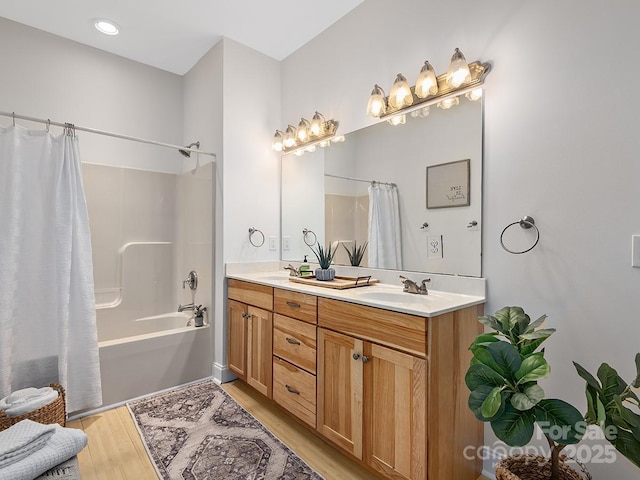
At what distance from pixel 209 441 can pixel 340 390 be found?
2.78 ft

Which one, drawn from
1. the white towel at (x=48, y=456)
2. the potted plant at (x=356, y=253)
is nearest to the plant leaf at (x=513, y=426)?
the potted plant at (x=356, y=253)

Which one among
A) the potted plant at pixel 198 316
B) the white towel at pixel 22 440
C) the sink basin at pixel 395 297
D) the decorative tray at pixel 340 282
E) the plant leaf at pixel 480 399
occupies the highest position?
the decorative tray at pixel 340 282

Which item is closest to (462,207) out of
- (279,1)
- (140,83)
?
(279,1)

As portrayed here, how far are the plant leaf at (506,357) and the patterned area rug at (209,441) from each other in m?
1.07

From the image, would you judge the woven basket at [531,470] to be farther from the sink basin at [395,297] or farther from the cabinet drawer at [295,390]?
the cabinet drawer at [295,390]

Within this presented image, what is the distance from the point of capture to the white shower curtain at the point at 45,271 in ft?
6.21

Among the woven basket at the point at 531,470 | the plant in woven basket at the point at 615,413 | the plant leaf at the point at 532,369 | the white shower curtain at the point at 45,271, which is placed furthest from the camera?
the white shower curtain at the point at 45,271

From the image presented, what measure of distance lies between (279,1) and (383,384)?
8.07ft

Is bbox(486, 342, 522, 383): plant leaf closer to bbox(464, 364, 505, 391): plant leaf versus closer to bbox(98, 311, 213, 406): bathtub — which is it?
bbox(464, 364, 505, 391): plant leaf

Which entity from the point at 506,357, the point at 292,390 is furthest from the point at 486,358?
the point at 292,390

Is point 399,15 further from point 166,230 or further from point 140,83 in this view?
point 166,230

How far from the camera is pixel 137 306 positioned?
3025 mm

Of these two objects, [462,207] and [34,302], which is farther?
[34,302]

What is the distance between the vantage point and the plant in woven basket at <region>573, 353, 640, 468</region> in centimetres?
92
